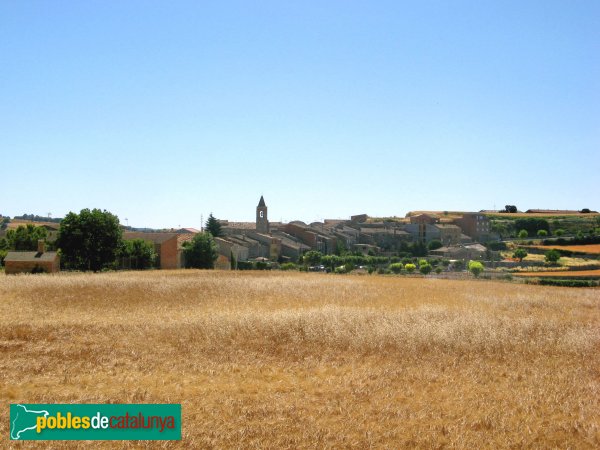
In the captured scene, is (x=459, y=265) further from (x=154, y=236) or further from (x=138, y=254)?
(x=138, y=254)

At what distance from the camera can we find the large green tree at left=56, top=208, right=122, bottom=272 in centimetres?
5312

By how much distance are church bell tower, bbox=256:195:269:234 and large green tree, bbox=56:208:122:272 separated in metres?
58.6

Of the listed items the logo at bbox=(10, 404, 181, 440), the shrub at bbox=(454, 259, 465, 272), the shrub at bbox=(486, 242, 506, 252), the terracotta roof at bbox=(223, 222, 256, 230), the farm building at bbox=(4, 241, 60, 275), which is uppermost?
the terracotta roof at bbox=(223, 222, 256, 230)

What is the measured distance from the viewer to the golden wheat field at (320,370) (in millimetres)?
9594

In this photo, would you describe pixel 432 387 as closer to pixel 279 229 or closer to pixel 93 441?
pixel 93 441

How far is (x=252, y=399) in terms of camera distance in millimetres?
11188

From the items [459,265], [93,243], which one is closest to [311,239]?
[459,265]

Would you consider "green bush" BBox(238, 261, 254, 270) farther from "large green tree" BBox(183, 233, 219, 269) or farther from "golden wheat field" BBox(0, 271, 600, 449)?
"golden wheat field" BBox(0, 271, 600, 449)

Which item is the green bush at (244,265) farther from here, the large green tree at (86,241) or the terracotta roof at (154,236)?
the large green tree at (86,241)

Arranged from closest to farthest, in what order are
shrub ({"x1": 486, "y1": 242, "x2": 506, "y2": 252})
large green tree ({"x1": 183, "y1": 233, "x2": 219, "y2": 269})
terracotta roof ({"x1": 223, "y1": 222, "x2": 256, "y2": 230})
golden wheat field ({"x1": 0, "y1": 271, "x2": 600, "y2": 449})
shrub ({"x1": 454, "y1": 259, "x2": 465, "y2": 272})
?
golden wheat field ({"x1": 0, "y1": 271, "x2": 600, "y2": 449}) → large green tree ({"x1": 183, "y1": 233, "x2": 219, "y2": 269}) → shrub ({"x1": 454, "y1": 259, "x2": 465, "y2": 272}) → shrub ({"x1": 486, "y1": 242, "x2": 506, "y2": 252}) → terracotta roof ({"x1": 223, "y1": 222, "x2": 256, "y2": 230})

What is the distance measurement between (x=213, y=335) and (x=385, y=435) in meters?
9.55

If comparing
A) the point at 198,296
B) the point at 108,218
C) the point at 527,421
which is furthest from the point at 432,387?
the point at 108,218

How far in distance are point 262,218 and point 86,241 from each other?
6196 cm

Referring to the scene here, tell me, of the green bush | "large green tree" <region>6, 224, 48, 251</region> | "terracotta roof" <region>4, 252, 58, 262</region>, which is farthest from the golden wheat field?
the green bush
